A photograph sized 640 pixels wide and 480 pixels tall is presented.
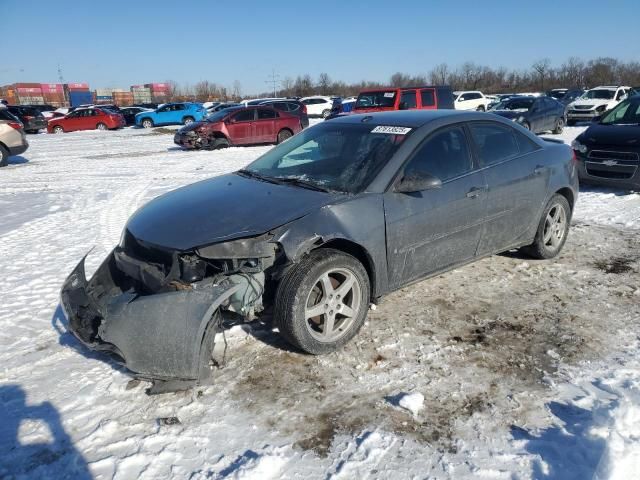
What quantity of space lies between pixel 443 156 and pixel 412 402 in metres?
2.11

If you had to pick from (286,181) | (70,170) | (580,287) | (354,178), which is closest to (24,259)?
(286,181)

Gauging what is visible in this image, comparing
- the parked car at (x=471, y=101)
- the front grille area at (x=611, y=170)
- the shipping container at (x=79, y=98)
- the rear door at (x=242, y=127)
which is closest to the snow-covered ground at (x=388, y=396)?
the front grille area at (x=611, y=170)

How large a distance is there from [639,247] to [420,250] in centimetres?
335

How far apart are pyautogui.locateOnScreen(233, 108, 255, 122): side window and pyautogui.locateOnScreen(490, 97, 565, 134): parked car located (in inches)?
341

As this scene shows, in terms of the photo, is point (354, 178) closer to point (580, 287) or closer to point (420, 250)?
point (420, 250)

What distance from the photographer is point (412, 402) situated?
288 cm

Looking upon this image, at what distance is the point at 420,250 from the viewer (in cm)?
385

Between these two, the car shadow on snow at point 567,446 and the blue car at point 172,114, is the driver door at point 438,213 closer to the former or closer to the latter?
the car shadow on snow at point 567,446

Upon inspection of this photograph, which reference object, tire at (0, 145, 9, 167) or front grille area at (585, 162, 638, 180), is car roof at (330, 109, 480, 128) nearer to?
front grille area at (585, 162, 638, 180)

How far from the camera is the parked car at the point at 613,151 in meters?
7.71

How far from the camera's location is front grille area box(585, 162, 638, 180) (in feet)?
25.4

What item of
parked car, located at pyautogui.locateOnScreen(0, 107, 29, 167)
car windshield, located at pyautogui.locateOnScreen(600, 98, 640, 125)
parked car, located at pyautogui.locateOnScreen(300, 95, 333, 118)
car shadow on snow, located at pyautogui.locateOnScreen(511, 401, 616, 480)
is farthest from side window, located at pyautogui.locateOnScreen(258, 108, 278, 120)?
car shadow on snow, located at pyautogui.locateOnScreen(511, 401, 616, 480)

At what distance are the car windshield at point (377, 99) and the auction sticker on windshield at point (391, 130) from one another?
1125 cm

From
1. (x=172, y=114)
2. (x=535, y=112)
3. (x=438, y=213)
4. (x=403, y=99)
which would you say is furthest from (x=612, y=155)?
(x=172, y=114)
